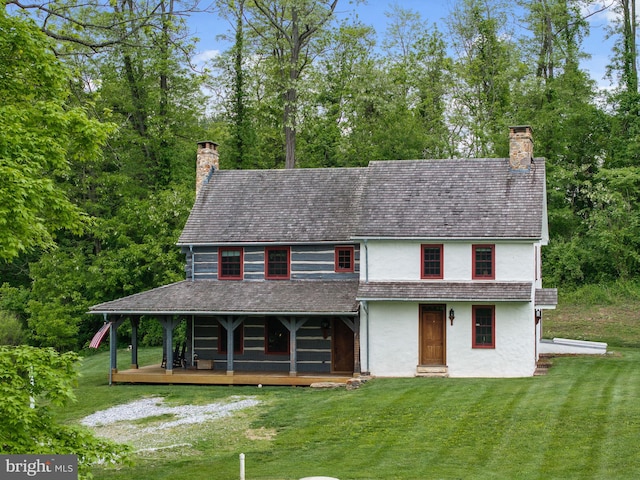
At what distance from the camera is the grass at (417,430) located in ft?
53.0

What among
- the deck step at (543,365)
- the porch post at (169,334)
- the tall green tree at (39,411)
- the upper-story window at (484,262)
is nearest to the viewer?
the tall green tree at (39,411)

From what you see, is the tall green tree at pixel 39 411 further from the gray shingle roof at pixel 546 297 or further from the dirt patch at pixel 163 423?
the gray shingle roof at pixel 546 297

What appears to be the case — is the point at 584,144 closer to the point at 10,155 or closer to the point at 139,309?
the point at 139,309

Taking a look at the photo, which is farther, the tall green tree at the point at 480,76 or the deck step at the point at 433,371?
the tall green tree at the point at 480,76

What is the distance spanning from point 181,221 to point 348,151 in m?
11.0

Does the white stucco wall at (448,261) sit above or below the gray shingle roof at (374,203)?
below

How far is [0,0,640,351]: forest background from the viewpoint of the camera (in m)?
39.2

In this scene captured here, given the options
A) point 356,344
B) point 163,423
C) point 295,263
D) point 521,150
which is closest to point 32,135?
point 163,423

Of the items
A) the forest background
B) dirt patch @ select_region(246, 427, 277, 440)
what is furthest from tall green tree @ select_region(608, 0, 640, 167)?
dirt patch @ select_region(246, 427, 277, 440)

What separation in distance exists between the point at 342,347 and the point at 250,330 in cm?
327

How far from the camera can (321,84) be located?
46.1m

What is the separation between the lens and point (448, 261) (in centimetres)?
2706

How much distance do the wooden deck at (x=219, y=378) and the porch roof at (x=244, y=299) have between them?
213 centimetres

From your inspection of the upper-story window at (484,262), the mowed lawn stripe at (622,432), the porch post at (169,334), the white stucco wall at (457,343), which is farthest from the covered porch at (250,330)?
the mowed lawn stripe at (622,432)
